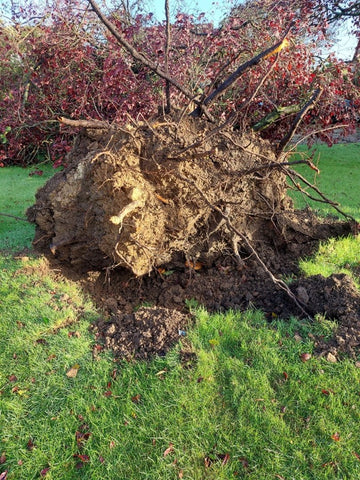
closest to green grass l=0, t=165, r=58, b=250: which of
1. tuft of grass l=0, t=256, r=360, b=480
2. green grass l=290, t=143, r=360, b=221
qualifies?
tuft of grass l=0, t=256, r=360, b=480

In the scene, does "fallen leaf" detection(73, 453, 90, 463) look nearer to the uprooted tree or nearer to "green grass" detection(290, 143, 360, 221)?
the uprooted tree

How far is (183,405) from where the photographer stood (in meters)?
2.42

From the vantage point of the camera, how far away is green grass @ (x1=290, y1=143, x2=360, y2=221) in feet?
22.5

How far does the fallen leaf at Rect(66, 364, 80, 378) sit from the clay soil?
0.96 ft

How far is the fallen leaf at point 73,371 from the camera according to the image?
2.72 meters

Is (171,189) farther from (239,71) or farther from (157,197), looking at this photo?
(239,71)

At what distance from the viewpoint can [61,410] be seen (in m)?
2.49

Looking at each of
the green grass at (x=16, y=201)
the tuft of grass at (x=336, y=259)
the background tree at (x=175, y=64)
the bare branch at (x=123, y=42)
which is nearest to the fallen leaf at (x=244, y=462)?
the tuft of grass at (x=336, y=259)

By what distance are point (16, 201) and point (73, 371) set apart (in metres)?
6.25

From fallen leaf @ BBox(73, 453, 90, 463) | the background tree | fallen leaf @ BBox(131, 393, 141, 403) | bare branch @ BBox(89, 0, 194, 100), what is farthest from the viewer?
the background tree

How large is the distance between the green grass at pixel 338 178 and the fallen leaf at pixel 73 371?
4.27m

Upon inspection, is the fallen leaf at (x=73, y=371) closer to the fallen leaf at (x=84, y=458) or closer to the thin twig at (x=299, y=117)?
the fallen leaf at (x=84, y=458)

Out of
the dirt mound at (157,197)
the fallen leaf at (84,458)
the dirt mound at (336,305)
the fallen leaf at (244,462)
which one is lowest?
the fallen leaf at (84,458)

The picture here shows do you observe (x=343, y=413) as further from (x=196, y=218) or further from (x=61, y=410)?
(x=196, y=218)
